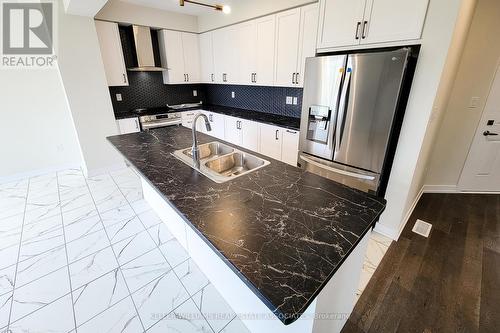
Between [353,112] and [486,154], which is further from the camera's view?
[486,154]

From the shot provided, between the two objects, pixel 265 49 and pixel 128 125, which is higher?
pixel 265 49

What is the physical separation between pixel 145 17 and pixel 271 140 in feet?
9.52

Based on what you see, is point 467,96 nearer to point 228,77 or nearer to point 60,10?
point 228,77

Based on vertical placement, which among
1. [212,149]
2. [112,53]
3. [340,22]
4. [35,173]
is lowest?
[35,173]

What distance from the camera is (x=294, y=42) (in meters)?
2.95

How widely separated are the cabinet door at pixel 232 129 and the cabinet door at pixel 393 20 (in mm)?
2295

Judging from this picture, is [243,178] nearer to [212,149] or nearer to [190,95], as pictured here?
[212,149]

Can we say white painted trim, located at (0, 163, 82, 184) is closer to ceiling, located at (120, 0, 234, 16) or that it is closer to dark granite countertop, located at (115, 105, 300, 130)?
dark granite countertop, located at (115, 105, 300, 130)

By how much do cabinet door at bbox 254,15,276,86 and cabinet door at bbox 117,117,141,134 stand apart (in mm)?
2200

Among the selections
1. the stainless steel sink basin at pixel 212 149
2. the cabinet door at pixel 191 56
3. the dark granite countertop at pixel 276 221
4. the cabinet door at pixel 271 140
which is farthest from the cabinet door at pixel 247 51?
the dark granite countertop at pixel 276 221

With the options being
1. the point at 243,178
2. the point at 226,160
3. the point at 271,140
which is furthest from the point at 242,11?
the point at 243,178

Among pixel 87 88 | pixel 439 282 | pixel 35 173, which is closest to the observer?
pixel 439 282

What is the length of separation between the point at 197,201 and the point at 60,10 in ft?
11.4

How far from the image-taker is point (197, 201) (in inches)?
50.3
